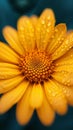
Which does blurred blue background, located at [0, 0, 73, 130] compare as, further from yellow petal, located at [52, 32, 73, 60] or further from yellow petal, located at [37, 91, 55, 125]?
yellow petal, located at [37, 91, 55, 125]

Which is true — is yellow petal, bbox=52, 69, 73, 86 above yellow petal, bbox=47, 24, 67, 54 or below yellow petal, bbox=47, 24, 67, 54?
below

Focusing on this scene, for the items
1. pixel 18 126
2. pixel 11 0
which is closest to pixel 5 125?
pixel 18 126

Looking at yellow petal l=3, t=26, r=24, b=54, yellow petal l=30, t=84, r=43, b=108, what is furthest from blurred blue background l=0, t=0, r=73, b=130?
yellow petal l=30, t=84, r=43, b=108

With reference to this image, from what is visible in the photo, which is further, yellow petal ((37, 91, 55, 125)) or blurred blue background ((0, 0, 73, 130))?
blurred blue background ((0, 0, 73, 130))

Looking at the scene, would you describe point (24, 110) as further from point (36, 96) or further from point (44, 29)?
point (44, 29)

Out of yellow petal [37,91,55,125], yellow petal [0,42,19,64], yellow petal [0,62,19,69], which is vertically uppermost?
yellow petal [0,42,19,64]

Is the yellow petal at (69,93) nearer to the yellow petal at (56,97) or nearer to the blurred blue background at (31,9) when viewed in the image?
the yellow petal at (56,97)

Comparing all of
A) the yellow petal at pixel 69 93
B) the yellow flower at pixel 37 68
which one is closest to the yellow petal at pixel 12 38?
the yellow flower at pixel 37 68
